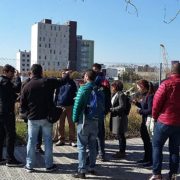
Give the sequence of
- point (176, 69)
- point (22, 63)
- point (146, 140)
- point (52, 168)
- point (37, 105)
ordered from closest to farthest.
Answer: point (176, 69) < point (37, 105) < point (52, 168) < point (146, 140) < point (22, 63)

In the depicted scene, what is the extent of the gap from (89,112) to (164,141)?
1.33m

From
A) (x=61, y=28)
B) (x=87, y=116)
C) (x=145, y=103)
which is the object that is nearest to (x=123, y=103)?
(x=145, y=103)

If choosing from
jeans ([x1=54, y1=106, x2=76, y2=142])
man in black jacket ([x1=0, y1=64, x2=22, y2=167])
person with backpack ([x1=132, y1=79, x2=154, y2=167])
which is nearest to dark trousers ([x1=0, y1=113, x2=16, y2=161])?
man in black jacket ([x1=0, y1=64, x2=22, y2=167])

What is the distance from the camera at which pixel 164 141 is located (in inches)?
272

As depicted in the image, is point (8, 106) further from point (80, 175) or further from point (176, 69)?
point (176, 69)

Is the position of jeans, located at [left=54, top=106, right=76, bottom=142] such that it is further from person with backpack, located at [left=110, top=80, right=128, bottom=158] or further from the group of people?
the group of people

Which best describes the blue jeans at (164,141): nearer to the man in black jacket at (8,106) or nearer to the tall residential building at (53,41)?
the man in black jacket at (8,106)

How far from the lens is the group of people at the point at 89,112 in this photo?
6.79 m

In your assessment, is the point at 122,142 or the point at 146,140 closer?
the point at 146,140

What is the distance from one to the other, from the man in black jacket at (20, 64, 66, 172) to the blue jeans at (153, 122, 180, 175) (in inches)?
75.1

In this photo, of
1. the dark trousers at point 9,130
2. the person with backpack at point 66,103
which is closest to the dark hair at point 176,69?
the dark trousers at point 9,130

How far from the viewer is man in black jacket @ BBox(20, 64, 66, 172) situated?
7.40 metres

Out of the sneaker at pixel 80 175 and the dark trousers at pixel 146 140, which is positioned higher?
the dark trousers at pixel 146 140

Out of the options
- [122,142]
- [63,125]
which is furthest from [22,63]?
[122,142]
